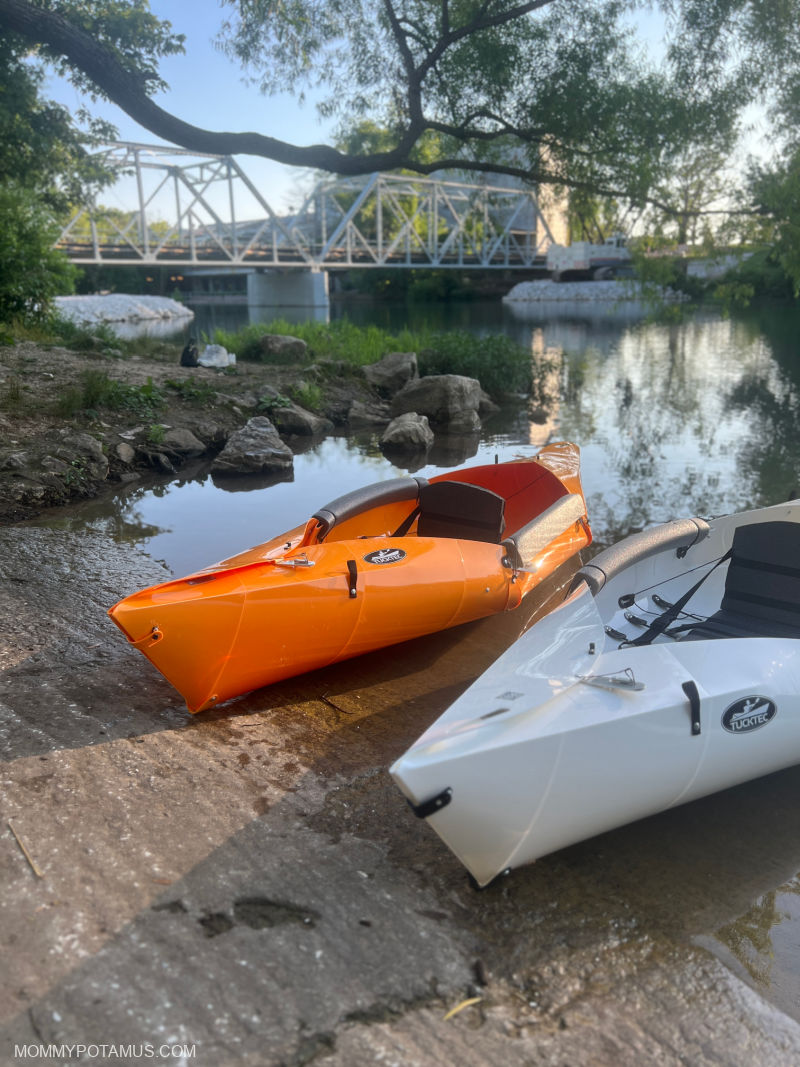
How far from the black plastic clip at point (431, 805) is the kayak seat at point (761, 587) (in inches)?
79.3

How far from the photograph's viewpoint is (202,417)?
1029 cm

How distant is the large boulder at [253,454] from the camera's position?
9.11 meters

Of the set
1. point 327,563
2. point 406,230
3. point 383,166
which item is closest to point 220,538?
point 327,563

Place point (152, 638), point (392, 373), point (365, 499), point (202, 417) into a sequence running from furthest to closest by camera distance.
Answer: point (392, 373)
point (202, 417)
point (365, 499)
point (152, 638)

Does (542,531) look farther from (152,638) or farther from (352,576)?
(152,638)

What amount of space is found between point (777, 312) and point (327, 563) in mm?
36028

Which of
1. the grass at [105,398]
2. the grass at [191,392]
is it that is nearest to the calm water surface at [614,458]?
the grass at [105,398]

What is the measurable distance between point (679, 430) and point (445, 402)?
354 cm

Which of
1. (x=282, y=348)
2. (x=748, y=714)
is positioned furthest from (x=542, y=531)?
(x=282, y=348)

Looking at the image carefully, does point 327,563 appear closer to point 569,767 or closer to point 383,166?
point 569,767

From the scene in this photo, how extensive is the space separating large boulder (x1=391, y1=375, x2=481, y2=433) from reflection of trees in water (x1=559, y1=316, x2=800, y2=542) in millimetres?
1462

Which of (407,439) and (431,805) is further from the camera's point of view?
(407,439)

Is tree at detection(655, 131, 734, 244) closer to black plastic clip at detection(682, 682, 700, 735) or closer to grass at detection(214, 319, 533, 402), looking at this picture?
grass at detection(214, 319, 533, 402)

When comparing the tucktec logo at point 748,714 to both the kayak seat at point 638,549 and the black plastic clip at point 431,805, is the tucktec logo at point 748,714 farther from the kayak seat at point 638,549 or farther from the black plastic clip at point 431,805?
the black plastic clip at point 431,805
